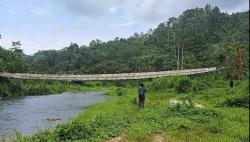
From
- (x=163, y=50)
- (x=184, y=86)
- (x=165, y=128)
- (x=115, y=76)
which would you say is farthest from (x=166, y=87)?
(x=163, y=50)

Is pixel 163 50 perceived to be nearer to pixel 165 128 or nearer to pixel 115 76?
pixel 115 76

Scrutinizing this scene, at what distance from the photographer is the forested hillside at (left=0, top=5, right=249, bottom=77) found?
2680 inches

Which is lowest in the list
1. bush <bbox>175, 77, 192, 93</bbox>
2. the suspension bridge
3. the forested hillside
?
bush <bbox>175, 77, 192, 93</bbox>

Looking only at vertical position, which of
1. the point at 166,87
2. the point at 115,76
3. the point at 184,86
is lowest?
the point at 166,87

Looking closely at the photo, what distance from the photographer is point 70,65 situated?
107 meters

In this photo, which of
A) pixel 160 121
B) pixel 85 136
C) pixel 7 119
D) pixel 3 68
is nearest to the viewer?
pixel 85 136

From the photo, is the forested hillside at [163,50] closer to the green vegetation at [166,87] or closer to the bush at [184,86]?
the green vegetation at [166,87]

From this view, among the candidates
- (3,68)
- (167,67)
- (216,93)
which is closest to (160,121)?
(216,93)

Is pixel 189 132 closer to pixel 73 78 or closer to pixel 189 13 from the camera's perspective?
pixel 73 78

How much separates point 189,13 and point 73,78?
287ft

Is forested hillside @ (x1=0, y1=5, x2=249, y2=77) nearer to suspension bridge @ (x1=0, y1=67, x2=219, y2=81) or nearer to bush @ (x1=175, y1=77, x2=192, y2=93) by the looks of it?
suspension bridge @ (x1=0, y1=67, x2=219, y2=81)

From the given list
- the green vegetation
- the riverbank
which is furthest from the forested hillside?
the riverbank

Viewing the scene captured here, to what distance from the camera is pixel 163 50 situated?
99375 millimetres

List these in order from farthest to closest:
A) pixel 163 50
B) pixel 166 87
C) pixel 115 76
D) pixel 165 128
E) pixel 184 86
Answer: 1. pixel 163 50
2. pixel 115 76
3. pixel 166 87
4. pixel 184 86
5. pixel 165 128
